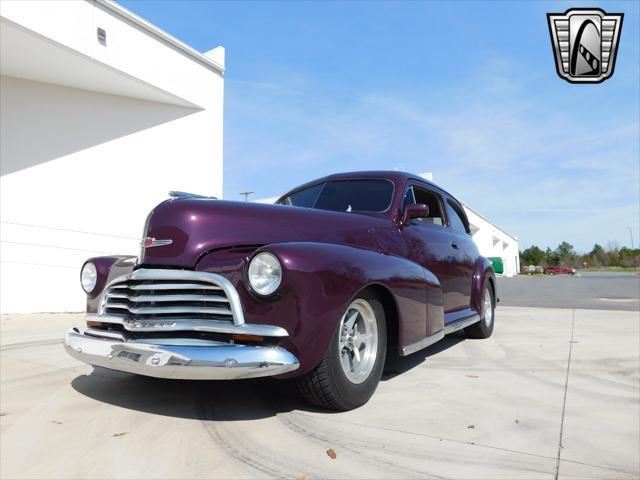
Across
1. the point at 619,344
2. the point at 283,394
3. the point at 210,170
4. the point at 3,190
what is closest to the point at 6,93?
the point at 3,190

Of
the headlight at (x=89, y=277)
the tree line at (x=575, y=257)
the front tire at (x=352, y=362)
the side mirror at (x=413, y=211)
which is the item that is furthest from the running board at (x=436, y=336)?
the tree line at (x=575, y=257)

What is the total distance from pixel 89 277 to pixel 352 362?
2.12 meters

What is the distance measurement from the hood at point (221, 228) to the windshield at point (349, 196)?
0.74 meters

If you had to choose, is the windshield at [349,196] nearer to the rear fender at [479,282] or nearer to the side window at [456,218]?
the side window at [456,218]

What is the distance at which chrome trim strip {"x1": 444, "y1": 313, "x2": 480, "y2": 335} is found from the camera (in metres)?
4.11

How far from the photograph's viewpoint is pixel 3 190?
9336 mm

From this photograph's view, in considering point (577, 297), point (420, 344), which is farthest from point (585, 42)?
point (577, 297)

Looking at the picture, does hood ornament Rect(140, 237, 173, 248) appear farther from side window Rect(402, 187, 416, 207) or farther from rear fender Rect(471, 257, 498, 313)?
rear fender Rect(471, 257, 498, 313)

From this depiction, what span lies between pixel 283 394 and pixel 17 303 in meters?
8.80

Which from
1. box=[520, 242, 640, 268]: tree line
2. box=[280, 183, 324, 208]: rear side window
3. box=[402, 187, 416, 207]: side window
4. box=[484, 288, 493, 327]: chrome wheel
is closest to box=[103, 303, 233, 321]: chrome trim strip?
box=[280, 183, 324, 208]: rear side window

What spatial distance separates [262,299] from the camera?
2.41 metres

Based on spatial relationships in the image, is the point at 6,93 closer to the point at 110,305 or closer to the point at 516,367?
the point at 110,305

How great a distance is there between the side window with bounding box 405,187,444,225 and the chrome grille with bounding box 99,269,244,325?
2374 millimetres

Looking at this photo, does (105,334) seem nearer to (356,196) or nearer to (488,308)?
(356,196)
